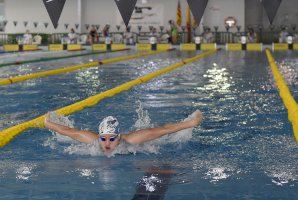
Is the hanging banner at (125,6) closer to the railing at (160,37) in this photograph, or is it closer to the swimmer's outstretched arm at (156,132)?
the swimmer's outstretched arm at (156,132)

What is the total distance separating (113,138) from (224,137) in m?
1.47

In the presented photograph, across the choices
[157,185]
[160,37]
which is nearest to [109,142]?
[157,185]

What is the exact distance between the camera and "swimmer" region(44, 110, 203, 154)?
16.2 feet

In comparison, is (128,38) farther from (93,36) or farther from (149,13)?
(149,13)

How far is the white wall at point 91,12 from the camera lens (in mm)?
32219

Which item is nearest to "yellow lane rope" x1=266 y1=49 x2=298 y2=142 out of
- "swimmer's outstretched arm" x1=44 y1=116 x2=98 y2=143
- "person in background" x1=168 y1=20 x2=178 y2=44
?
"swimmer's outstretched arm" x1=44 y1=116 x2=98 y2=143

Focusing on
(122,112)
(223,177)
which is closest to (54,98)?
(122,112)

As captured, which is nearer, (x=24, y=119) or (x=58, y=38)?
(x=24, y=119)

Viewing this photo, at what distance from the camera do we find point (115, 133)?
4945 millimetres

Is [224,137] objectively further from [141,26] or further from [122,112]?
[141,26]

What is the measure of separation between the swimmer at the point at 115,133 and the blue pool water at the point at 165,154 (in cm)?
11

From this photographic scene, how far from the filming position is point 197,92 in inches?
386

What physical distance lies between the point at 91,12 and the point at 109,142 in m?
29.3

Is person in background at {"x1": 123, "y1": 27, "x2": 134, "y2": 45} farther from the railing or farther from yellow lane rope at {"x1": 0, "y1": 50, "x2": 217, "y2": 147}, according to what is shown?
yellow lane rope at {"x1": 0, "y1": 50, "x2": 217, "y2": 147}
